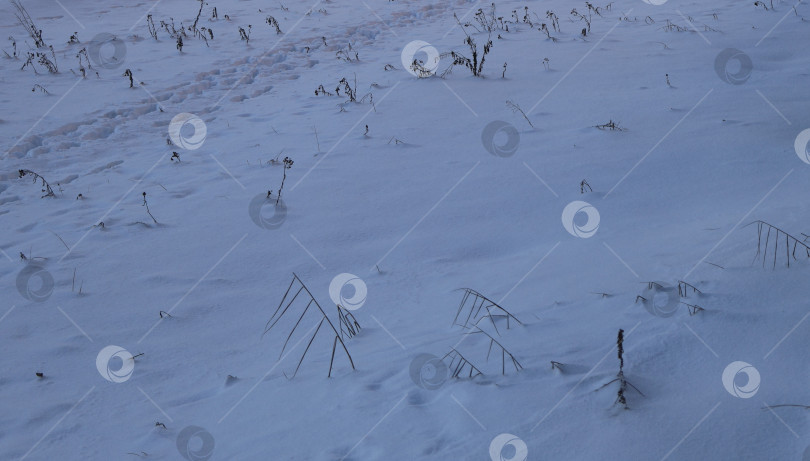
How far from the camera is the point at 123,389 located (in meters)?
2.67

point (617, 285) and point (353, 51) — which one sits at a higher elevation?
point (353, 51)

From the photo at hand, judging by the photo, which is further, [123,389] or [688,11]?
[688,11]

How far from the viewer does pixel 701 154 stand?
14.4ft

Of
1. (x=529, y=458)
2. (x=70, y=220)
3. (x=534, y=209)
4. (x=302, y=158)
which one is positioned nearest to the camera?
(x=529, y=458)

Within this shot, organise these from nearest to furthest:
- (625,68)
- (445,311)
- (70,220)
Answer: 1. (445,311)
2. (70,220)
3. (625,68)

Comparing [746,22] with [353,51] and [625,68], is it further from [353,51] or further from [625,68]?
[353,51]

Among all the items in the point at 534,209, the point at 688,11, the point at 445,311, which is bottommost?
the point at 445,311

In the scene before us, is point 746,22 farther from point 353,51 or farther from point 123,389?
point 123,389

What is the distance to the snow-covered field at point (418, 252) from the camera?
2074 millimetres

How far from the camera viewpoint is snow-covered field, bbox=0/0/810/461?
207 cm

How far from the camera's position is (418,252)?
3.63 m

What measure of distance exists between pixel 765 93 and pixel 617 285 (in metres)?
3.69

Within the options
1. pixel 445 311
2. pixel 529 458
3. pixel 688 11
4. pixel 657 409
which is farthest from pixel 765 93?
pixel 529 458

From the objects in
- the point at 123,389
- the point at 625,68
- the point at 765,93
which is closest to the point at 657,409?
the point at 123,389
